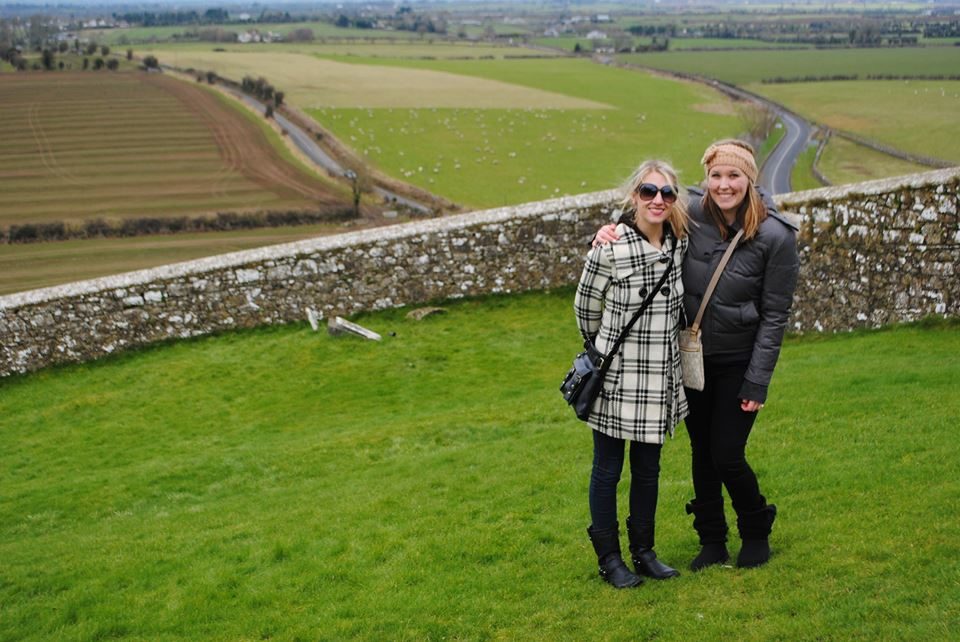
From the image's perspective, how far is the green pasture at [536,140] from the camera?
56188 mm

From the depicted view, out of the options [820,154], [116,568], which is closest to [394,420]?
[116,568]

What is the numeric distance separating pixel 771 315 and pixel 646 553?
1714 mm

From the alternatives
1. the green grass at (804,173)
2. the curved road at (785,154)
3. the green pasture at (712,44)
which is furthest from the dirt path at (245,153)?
the green pasture at (712,44)

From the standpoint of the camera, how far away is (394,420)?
35.2 ft

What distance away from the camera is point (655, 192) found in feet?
16.3

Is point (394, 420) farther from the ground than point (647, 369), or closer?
closer

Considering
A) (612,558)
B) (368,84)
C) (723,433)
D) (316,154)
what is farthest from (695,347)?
(368,84)

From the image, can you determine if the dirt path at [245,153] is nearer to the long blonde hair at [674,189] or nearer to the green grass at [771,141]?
the green grass at [771,141]

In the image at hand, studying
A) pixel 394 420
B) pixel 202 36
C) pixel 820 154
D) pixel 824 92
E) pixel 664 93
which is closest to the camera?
pixel 394 420

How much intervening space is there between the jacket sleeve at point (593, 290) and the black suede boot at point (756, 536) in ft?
5.10

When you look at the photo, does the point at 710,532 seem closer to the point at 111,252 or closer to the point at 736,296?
the point at 736,296

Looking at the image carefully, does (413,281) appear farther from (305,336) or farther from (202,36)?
(202,36)

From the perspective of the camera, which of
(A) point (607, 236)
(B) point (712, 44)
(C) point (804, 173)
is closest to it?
(A) point (607, 236)

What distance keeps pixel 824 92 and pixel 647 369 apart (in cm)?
9157
